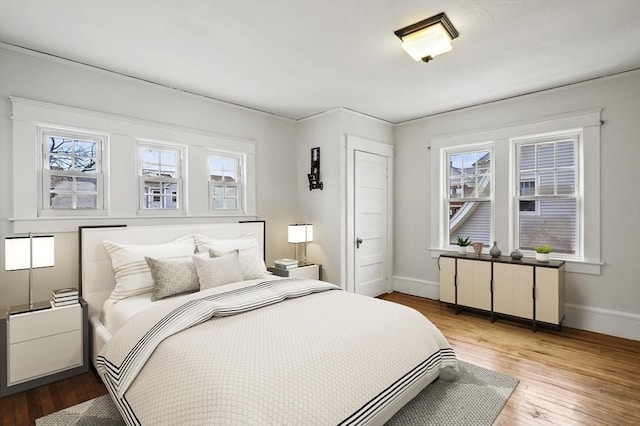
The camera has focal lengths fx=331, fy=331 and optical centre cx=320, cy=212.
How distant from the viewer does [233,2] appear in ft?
7.10

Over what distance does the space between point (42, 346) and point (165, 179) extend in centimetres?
182

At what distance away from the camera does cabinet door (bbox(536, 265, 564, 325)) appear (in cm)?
345

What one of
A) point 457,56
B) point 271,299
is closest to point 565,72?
point 457,56

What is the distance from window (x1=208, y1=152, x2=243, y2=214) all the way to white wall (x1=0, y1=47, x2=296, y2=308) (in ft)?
0.87

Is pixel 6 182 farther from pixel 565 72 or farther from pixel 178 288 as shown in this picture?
pixel 565 72

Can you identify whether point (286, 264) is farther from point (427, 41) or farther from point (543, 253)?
point (543, 253)

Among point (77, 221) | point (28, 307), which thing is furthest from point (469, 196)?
point (28, 307)

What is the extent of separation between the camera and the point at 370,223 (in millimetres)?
4777

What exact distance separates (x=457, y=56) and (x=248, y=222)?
287 centimetres

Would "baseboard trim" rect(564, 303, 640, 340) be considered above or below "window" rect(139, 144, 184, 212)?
below

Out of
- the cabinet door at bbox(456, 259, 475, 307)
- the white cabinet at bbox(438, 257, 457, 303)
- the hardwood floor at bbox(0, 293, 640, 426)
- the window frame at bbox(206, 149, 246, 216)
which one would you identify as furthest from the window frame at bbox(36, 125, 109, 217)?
the cabinet door at bbox(456, 259, 475, 307)

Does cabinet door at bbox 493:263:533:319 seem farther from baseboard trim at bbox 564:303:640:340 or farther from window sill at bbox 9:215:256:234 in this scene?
window sill at bbox 9:215:256:234

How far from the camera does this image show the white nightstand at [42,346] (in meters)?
2.35

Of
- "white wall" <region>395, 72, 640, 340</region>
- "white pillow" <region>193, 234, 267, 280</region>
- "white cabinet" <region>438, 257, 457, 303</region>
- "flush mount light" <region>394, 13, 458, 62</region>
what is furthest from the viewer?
"white cabinet" <region>438, 257, 457, 303</region>
